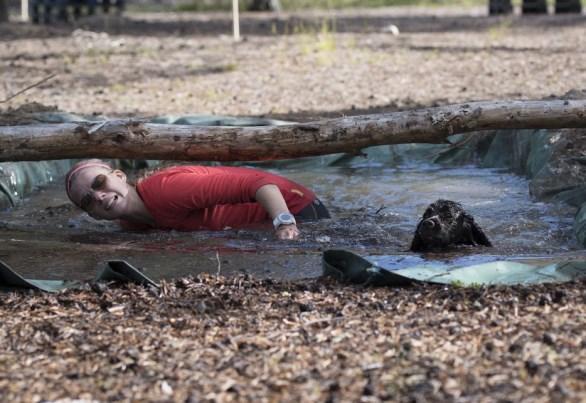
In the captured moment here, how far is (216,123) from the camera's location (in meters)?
8.41

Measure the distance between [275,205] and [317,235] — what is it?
42 centimetres

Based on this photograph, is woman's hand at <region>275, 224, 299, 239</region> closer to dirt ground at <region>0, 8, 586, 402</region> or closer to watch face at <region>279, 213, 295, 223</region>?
watch face at <region>279, 213, 295, 223</region>

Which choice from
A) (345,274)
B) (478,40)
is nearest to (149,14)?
(478,40)

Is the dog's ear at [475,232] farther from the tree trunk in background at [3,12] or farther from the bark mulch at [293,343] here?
the tree trunk in background at [3,12]

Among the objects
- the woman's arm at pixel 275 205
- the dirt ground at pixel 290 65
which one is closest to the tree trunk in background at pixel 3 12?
the dirt ground at pixel 290 65

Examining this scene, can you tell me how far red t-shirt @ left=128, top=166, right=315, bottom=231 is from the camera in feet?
18.7

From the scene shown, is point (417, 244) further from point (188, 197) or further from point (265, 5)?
point (265, 5)

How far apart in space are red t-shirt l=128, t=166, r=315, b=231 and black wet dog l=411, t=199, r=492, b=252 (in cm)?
93

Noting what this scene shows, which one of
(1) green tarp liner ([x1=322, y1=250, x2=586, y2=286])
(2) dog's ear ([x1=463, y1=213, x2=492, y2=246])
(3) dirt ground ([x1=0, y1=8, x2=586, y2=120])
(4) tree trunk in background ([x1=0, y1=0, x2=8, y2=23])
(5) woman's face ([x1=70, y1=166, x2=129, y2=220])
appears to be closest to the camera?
(1) green tarp liner ([x1=322, y1=250, x2=586, y2=286])

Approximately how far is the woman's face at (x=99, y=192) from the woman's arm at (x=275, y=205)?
788mm

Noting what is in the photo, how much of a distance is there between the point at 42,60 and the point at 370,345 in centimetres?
1196

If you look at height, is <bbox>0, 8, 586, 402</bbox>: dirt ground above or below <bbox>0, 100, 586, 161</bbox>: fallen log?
below

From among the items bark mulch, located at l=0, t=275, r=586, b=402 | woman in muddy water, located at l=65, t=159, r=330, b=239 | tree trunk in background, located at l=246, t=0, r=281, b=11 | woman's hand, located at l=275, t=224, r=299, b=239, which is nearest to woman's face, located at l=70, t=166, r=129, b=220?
woman in muddy water, located at l=65, t=159, r=330, b=239

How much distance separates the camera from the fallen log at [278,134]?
5441 millimetres
